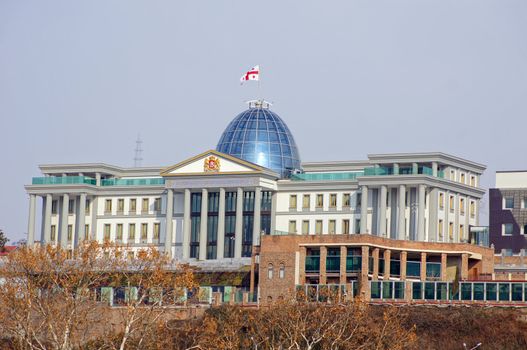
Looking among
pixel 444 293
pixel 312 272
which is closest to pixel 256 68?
pixel 312 272

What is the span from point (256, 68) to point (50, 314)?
3118 inches

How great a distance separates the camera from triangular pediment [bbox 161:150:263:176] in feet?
607

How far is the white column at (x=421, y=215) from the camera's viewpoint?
179250 mm

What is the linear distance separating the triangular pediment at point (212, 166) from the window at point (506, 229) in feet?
98.9

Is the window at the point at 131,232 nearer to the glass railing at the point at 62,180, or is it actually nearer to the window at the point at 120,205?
the window at the point at 120,205

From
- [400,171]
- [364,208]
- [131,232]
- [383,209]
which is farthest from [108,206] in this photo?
[400,171]

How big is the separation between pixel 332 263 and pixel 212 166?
117 ft

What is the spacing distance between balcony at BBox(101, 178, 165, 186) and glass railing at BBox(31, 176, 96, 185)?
173 cm

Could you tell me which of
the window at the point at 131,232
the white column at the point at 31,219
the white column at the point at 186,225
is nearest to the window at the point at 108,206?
the window at the point at 131,232

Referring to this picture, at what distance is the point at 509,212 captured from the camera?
190625mm

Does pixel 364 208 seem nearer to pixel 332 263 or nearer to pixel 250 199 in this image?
pixel 250 199

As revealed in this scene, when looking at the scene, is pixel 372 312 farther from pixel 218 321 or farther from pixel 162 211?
pixel 162 211

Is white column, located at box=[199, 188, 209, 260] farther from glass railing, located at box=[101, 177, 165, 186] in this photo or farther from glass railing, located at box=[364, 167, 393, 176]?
glass railing, located at box=[364, 167, 393, 176]

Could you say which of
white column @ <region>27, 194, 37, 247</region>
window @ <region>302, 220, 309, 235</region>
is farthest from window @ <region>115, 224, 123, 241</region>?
window @ <region>302, 220, 309, 235</region>
